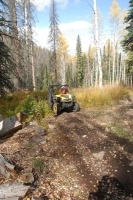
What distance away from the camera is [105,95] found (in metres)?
15.3

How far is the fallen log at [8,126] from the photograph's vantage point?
9.05 meters

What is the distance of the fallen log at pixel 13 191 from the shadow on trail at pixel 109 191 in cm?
162

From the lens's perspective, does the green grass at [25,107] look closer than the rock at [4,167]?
No

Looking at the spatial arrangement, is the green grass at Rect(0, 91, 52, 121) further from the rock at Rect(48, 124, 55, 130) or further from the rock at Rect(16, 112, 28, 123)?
the rock at Rect(48, 124, 55, 130)

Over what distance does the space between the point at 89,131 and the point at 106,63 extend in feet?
209

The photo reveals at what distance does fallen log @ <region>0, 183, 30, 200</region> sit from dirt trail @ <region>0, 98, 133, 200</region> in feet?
1.53

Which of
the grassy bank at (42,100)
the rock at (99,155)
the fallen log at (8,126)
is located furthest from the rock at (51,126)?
the rock at (99,155)

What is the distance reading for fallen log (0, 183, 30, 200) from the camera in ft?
18.1

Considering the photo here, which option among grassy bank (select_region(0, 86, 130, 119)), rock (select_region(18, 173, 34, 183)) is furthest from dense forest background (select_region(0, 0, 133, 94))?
rock (select_region(18, 173, 34, 183))

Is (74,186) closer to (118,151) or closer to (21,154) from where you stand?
(21,154)

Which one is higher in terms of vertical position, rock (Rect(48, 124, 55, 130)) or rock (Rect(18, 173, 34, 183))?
rock (Rect(48, 124, 55, 130))

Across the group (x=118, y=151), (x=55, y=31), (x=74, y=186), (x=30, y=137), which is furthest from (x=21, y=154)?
(x=55, y=31)

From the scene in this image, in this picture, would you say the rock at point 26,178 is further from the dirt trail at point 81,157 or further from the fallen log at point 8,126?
the fallen log at point 8,126

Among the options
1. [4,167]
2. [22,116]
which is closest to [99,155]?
[4,167]
